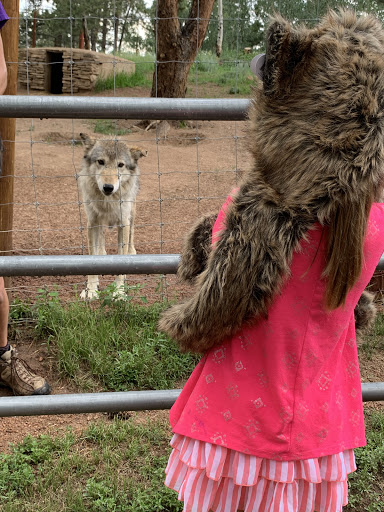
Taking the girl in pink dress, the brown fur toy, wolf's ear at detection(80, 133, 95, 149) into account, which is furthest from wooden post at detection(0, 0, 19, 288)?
the brown fur toy

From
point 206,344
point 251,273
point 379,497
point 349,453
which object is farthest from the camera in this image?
point 379,497

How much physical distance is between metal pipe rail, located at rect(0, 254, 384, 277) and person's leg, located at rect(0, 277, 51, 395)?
1.33m

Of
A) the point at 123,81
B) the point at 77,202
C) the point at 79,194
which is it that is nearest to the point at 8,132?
the point at 77,202

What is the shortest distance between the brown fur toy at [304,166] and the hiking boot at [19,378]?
6.93 ft

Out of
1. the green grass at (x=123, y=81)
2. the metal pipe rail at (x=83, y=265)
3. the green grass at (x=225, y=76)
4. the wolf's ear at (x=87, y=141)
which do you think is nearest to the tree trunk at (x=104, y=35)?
the green grass at (x=225, y=76)

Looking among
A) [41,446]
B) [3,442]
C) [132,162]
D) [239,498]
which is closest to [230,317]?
[239,498]

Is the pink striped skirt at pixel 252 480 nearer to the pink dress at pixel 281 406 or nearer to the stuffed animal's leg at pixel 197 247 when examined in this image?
the pink dress at pixel 281 406

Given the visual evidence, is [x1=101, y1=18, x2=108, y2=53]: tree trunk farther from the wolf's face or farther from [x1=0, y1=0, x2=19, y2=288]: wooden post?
[x1=0, y1=0, x2=19, y2=288]: wooden post

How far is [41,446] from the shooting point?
276 cm

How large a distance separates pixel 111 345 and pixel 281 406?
2344 millimetres

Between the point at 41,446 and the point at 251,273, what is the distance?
6.03 feet

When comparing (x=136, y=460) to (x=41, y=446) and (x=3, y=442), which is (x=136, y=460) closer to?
(x=41, y=446)

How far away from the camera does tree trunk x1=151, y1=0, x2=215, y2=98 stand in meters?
10.4

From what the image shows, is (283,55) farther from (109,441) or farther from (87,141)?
(87,141)
